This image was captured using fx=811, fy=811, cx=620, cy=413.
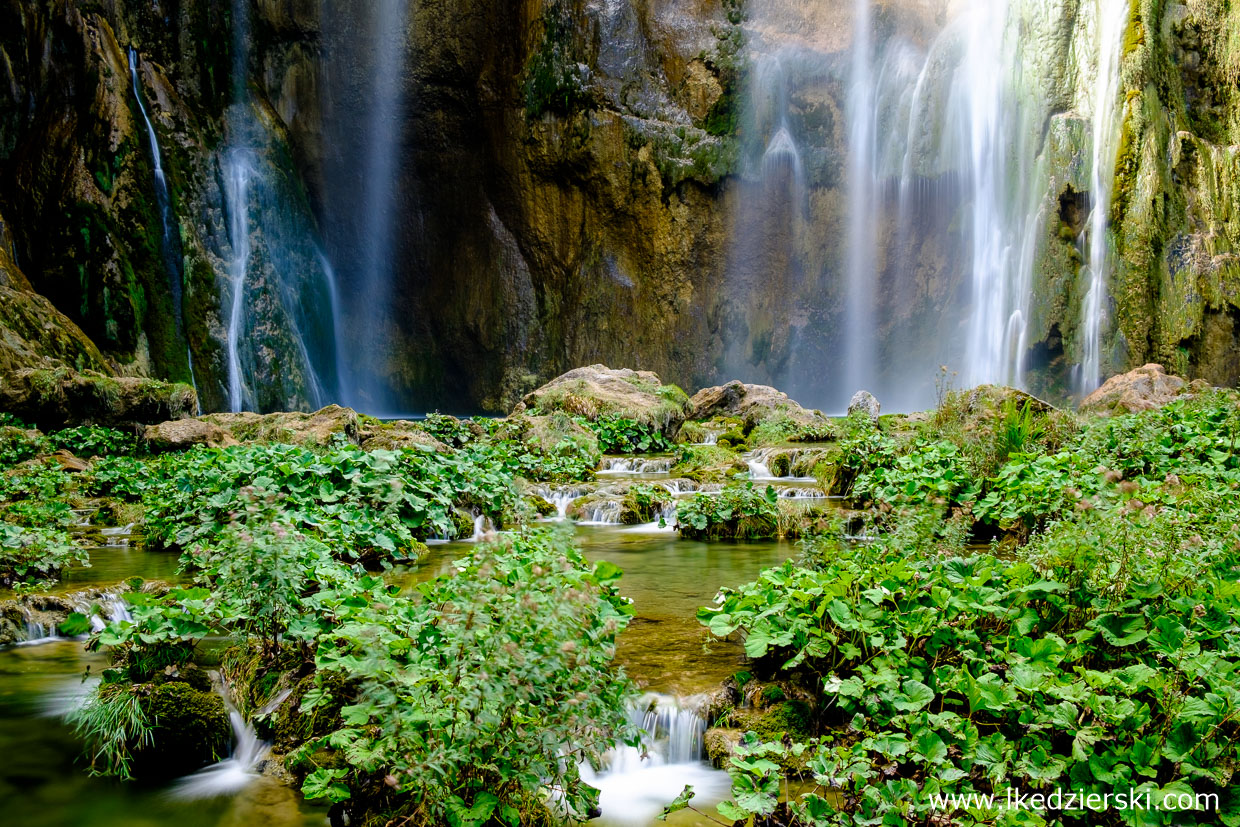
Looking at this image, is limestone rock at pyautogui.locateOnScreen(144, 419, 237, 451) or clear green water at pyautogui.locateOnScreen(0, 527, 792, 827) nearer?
clear green water at pyautogui.locateOnScreen(0, 527, 792, 827)

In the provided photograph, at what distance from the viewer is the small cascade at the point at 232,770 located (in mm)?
3309

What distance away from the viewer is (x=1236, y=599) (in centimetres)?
325

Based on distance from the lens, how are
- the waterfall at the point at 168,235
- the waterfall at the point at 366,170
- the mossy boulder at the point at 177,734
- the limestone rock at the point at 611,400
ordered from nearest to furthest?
the mossy boulder at the point at 177,734, the limestone rock at the point at 611,400, the waterfall at the point at 168,235, the waterfall at the point at 366,170

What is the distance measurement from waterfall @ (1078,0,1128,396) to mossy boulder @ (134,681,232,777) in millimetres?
20546

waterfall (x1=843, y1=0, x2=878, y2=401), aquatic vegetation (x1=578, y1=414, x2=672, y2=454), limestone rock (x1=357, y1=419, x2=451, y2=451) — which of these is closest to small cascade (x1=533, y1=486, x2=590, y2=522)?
limestone rock (x1=357, y1=419, x2=451, y2=451)

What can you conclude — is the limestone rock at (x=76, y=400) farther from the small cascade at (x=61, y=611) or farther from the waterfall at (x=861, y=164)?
the waterfall at (x=861, y=164)

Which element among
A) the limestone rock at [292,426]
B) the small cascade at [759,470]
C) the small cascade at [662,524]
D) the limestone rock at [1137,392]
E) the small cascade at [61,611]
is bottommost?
the small cascade at [61,611]

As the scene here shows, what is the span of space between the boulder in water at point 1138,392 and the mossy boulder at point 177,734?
10.9 m

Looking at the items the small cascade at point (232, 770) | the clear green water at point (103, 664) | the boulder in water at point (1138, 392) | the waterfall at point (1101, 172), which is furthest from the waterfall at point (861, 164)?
the small cascade at point (232, 770)

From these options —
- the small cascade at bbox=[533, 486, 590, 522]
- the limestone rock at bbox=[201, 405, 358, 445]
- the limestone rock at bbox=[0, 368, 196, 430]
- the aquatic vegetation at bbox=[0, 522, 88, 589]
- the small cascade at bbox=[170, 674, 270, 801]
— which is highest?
the limestone rock at bbox=[0, 368, 196, 430]

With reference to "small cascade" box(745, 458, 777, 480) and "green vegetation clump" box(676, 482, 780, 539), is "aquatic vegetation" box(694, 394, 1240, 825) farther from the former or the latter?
"small cascade" box(745, 458, 777, 480)

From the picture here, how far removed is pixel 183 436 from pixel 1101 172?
2039cm

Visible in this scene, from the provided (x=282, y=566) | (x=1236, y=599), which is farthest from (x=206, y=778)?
(x=1236, y=599)

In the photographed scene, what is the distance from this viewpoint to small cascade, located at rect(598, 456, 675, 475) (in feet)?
40.0
